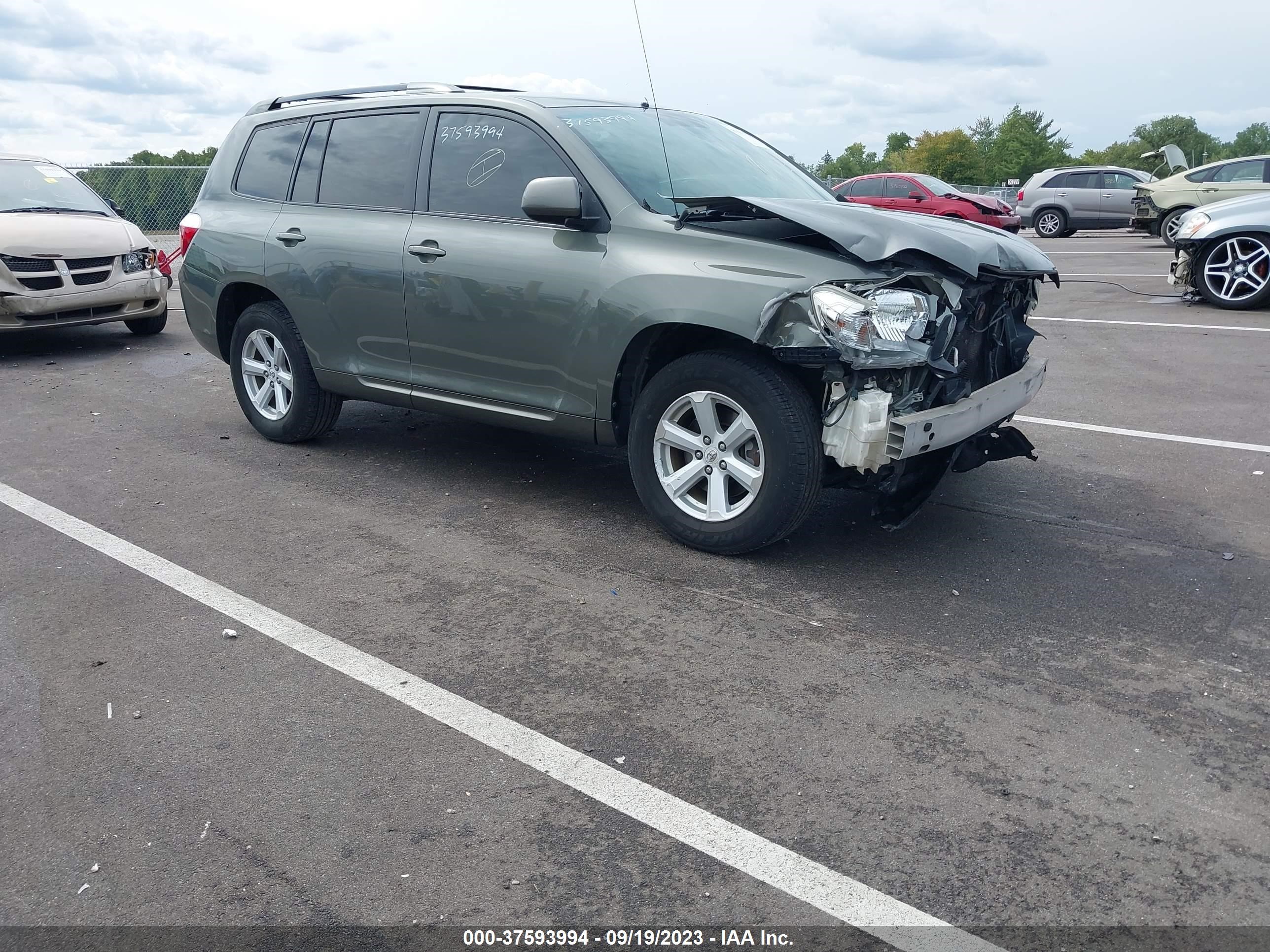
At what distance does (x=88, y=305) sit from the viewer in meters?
10.1

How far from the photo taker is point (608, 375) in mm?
4922

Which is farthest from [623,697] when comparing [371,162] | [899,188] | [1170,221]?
[899,188]

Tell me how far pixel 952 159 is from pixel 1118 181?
63.8 metres

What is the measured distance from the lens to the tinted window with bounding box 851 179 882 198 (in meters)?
24.1

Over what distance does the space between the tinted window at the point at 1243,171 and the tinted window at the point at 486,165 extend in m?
17.8

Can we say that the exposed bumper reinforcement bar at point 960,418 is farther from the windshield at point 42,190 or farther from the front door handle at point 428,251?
the windshield at point 42,190

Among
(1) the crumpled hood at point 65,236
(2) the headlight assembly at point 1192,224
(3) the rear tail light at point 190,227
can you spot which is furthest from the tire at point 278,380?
(2) the headlight assembly at point 1192,224

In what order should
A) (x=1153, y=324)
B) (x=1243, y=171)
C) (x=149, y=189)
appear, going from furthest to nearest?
(x=149, y=189) < (x=1243, y=171) < (x=1153, y=324)

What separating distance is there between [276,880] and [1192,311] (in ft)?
38.9

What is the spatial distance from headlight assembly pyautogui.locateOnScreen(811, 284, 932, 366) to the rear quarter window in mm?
3637

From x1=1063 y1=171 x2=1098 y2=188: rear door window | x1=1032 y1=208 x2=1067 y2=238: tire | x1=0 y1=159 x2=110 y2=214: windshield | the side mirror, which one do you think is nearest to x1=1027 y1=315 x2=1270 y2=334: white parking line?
the side mirror

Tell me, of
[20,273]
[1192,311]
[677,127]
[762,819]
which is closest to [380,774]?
[762,819]

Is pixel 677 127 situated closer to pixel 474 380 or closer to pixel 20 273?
pixel 474 380

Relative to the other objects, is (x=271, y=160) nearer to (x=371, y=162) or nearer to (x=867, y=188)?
(x=371, y=162)
